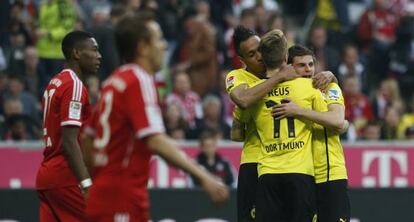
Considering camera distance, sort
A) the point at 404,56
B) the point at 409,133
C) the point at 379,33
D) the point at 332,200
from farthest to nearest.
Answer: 1. the point at 379,33
2. the point at 404,56
3. the point at 409,133
4. the point at 332,200

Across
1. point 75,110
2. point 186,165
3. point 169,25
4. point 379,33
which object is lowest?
point 186,165

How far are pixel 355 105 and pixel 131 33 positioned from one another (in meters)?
11.4

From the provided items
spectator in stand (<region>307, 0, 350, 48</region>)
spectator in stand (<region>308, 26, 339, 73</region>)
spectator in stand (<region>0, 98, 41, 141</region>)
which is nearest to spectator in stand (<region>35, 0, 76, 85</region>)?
spectator in stand (<region>0, 98, 41, 141</region>)

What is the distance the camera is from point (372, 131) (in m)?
16.9

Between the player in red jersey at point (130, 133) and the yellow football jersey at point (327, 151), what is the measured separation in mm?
2532

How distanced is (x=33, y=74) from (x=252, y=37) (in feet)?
27.1

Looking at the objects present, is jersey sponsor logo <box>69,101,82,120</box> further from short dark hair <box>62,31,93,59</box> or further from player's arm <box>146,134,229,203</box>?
player's arm <box>146,134,229,203</box>

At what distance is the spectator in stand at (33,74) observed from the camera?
17281mm

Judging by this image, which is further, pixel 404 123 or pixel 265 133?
pixel 404 123

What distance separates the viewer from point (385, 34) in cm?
2017

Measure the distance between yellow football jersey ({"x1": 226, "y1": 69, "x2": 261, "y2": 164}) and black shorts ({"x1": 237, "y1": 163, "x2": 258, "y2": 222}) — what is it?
0.08 meters

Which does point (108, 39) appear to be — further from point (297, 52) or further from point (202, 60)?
point (297, 52)

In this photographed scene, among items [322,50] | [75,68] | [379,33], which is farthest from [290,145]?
[379,33]

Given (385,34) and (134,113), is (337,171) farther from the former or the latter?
(385,34)
